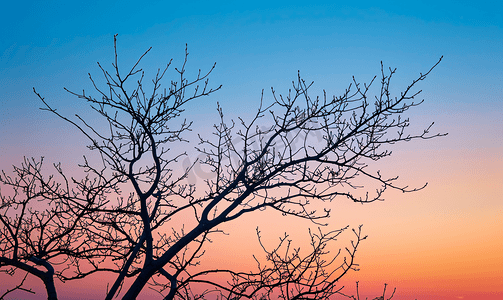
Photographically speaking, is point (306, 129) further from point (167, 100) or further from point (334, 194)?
point (167, 100)

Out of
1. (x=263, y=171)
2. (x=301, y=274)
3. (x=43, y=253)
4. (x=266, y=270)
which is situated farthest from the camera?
(x=43, y=253)

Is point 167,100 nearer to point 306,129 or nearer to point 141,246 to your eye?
point 306,129

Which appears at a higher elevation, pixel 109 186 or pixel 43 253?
pixel 109 186

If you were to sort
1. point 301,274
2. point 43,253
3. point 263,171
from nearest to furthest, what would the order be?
point 301,274 < point 263,171 < point 43,253

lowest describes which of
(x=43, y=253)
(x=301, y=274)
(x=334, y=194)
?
(x=301, y=274)

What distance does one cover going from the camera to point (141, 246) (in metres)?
7.40

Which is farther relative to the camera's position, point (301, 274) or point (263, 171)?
point (263, 171)

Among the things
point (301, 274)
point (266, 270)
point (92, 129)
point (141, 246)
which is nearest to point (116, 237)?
point (141, 246)

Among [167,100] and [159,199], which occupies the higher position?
[167,100]

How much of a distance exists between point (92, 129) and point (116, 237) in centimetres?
270

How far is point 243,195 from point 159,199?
6.22 ft

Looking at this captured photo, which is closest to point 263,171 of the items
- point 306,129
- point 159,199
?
point 306,129

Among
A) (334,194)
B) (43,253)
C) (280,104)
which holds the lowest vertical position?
(334,194)

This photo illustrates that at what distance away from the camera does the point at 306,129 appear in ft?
21.5
